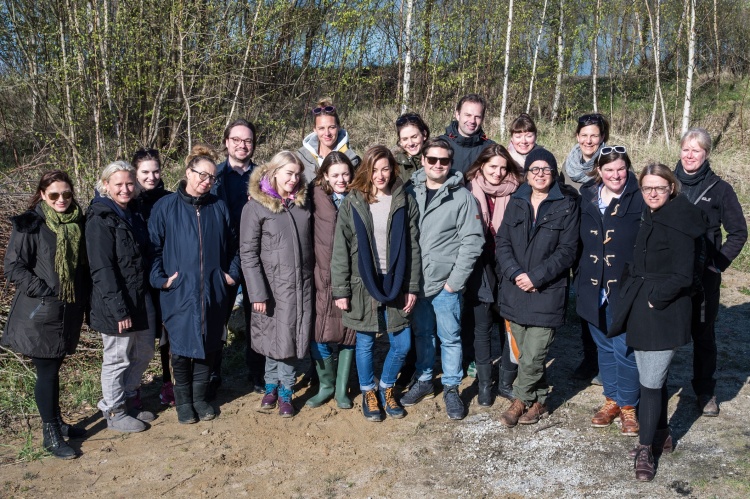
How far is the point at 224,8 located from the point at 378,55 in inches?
221

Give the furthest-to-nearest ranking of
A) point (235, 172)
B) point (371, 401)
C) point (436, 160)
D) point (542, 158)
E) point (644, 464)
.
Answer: point (235, 172)
point (371, 401)
point (436, 160)
point (542, 158)
point (644, 464)

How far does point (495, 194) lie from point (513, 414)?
63.2 inches

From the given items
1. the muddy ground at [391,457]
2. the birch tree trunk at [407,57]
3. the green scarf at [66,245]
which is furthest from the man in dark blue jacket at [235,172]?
the birch tree trunk at [407,57]

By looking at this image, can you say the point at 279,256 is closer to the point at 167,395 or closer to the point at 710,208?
the point at 167,395

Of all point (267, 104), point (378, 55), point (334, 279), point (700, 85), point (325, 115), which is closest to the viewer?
point (334, 279)

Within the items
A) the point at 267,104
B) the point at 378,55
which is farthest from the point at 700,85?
the point at 267,104

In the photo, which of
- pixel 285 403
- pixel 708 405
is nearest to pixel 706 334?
pixel 708 405

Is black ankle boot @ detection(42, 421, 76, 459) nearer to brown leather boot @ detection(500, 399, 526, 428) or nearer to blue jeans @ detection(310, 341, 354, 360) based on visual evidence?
blue jeans @ detection(310, 341, 354, 360)

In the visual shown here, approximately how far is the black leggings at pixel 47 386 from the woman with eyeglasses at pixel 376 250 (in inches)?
75.3

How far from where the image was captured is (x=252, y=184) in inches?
179

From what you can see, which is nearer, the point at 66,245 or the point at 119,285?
the point at 66,245

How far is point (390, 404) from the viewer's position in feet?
15.8

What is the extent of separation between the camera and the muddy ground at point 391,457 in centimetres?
386

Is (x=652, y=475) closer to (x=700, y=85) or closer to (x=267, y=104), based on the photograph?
(x=267, y=104)
